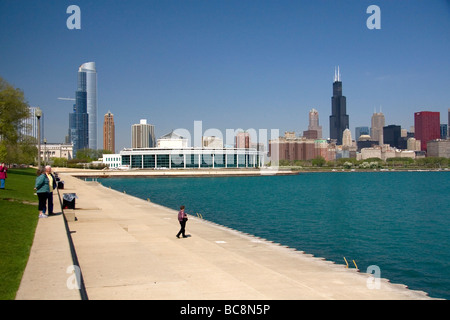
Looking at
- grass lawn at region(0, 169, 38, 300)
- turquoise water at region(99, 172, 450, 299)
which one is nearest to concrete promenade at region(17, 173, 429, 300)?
grass lawn at region(0, 169, 38, 300)

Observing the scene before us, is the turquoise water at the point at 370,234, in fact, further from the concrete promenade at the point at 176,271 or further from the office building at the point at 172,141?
the office building at the point at 172,141

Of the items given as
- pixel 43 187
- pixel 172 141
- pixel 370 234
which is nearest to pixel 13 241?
pixel 43 187

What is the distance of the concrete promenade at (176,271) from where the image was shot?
9289mm

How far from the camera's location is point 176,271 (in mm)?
11727

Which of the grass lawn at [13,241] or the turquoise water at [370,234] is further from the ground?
the grass lawn at [13,241]

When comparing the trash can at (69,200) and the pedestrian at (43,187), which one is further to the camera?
the trash can at (69,200)

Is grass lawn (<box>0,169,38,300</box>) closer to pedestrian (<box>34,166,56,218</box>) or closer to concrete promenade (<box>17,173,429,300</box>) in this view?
concrete promenade (<box>17,173,429,300</box>)

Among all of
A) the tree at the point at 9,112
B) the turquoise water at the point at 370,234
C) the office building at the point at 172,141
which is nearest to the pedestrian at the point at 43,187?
the turquoise water at the point at 370,234

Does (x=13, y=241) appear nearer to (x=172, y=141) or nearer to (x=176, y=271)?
(x=176, y=271)

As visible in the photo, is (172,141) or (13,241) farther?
(172,141)

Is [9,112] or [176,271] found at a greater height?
[9,112]

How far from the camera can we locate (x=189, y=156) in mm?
159875

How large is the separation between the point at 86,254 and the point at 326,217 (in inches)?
1111
